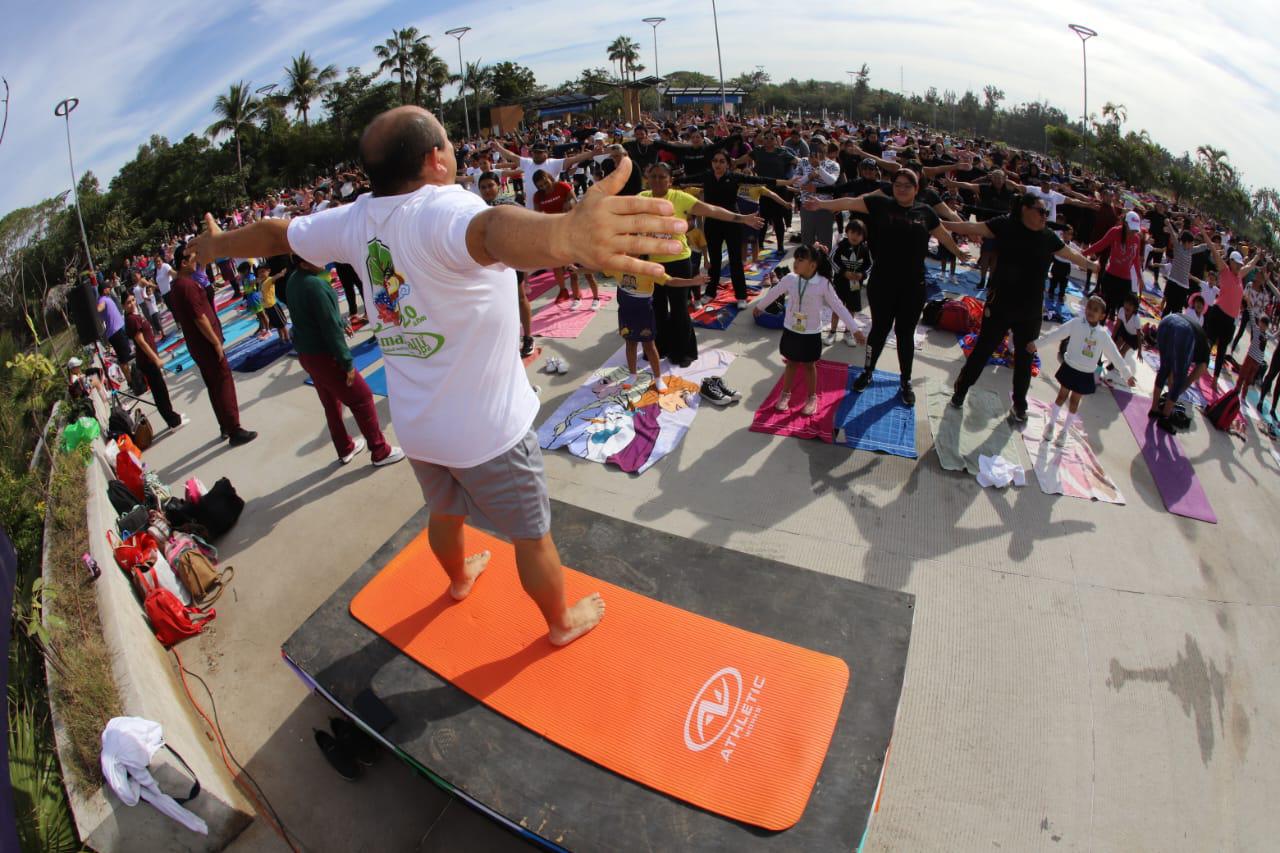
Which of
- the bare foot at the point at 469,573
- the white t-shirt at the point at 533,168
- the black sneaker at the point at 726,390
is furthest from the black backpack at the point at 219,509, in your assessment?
the white t-shirt at the point at 533,168

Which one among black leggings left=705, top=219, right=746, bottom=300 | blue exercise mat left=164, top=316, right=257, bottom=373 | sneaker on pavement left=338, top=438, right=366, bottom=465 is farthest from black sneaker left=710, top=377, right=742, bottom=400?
blue exercise mat left=164, top=316, right=257, bottom=373

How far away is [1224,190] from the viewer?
33406mm

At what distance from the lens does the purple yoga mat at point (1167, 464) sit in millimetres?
4340

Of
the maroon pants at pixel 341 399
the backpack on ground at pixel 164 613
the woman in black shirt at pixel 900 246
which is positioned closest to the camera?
the backpack on ground at pixel 164 613

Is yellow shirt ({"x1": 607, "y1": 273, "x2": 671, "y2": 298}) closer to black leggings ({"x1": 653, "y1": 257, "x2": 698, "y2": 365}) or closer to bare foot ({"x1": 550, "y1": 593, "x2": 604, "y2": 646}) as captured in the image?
black leggings ({"x1": 653, "y1": 257, "x2": 698, "y2": 365})

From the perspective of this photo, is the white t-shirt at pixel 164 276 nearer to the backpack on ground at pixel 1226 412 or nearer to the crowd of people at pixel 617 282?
the crowd of people at pixel 617 282

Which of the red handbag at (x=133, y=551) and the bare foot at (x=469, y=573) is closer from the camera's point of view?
the bare foot at (x=469, y=573)

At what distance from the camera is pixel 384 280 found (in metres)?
1.93

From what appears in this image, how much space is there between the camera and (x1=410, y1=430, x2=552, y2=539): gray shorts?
2199 millimetres

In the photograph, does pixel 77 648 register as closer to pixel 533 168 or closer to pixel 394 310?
pixel 394 310

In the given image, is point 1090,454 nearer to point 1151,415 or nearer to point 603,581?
point 1151,415

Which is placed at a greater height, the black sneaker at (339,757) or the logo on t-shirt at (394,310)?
the logo on t-shirt at (394,310)

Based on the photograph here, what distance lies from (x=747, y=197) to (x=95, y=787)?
8.15m

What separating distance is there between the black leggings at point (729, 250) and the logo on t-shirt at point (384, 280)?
18.9 ft
